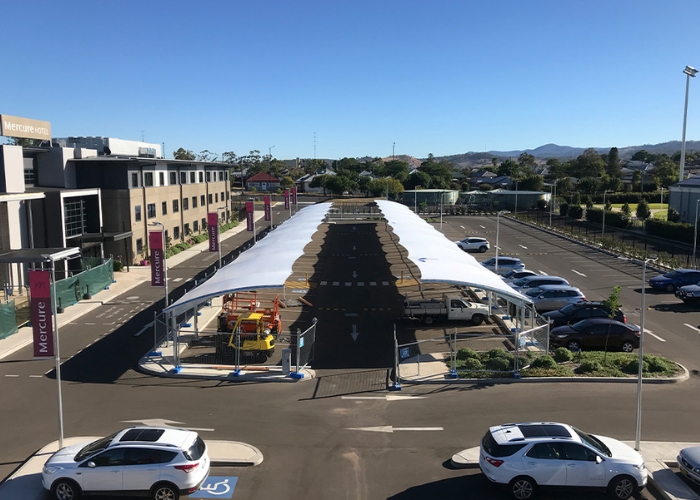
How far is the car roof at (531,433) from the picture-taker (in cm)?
1338

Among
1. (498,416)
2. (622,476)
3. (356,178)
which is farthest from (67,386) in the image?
(356,178)

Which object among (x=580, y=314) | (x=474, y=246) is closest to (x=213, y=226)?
(x=474, y=246)

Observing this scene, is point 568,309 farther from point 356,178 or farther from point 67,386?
point 356,178

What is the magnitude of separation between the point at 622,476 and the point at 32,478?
1351 centimetres

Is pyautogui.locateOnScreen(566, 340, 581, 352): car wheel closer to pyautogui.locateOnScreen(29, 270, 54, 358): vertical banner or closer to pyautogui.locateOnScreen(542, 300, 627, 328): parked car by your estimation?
pyautogui.locateOnScreen(542, 300, 627, 328): parked car

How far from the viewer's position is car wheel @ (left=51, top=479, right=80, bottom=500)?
42.1ft

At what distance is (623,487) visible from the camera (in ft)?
43.2

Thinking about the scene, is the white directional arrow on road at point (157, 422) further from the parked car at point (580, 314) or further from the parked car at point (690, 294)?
the parked car at point (690, 294)

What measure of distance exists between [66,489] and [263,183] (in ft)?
503

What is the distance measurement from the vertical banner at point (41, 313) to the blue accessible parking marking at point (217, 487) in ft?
27.4

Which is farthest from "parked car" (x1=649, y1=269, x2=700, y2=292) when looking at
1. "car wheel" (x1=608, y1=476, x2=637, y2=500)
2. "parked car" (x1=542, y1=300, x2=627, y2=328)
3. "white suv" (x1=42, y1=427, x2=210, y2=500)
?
"white suv" (x1=42, y1=427, x2=210, y2=500)

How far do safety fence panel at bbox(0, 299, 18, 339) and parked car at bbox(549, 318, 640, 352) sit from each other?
23.8 m

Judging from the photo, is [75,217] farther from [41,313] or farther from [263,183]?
[263,183]

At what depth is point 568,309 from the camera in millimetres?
28516
